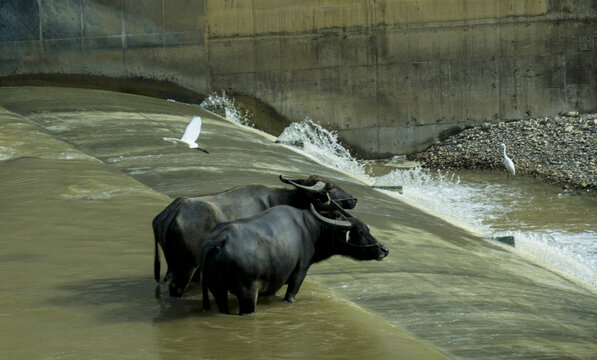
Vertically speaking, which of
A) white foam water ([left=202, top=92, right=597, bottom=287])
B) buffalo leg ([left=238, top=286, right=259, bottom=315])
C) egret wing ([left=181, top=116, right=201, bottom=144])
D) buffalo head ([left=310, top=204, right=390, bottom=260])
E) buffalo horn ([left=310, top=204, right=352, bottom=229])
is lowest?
white foam water ([left=202, top=92, right=597, bottom=287])

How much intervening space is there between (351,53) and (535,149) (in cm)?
620

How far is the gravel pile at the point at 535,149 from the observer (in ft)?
65.1

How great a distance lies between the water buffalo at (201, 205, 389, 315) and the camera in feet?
18.0

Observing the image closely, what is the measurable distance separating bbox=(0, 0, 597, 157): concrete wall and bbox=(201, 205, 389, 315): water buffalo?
17.8 m

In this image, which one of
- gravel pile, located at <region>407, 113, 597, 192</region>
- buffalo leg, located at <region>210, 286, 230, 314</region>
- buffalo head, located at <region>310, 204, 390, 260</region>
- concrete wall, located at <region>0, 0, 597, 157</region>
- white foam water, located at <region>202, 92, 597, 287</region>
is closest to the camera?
buffalo leg, located at <region>210, 286, 230, 314</region>

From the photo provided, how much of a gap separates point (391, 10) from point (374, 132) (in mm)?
3750

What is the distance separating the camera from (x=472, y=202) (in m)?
18.2

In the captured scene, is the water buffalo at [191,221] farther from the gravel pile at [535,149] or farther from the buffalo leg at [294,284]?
the gravel pile at [535,149]

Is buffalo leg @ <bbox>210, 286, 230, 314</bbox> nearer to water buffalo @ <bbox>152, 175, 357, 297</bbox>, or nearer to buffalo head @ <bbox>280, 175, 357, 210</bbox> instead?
water buffalo @ <bbox>152, 175, 357, 297</bbox>

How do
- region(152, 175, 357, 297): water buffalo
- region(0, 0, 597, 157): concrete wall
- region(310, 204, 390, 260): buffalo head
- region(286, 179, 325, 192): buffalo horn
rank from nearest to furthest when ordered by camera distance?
region(152, 175, 357, 297): water buffalo → region(310, 204, 390, 260): buffalo head → region(286, 179, 325, 192): buffalo horn → region(0, 0, 597, 157): concrete wall

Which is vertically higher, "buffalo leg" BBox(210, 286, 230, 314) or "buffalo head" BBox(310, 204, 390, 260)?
"buffalo head" BBox(310, 204, 390, 260)

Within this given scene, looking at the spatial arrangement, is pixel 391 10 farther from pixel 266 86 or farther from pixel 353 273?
pixel 353 273

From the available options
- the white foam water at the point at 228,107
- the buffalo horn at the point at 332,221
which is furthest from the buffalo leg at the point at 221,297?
the white foam water at the point at 228,107

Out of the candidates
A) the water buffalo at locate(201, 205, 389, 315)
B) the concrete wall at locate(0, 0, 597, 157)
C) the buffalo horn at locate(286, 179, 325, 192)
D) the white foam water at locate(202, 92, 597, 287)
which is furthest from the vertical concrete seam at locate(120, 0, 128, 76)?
the water buffalo at locate(201, 205, 389, 315)
